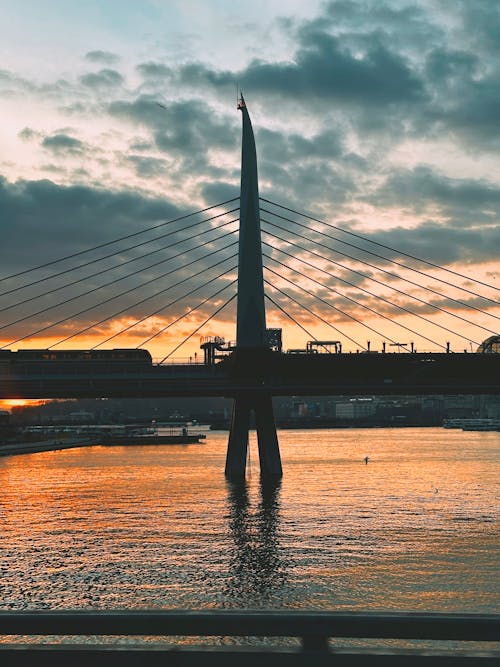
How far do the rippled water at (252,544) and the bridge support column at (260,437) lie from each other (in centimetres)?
243

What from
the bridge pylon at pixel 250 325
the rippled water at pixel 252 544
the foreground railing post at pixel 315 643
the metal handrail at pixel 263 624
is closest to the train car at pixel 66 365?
the bridge pylon at pixel 250 325

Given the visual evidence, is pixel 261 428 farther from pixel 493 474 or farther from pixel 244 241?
pixel 493 474

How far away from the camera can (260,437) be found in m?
83.8

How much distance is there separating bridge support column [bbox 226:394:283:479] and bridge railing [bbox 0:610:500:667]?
74993mm

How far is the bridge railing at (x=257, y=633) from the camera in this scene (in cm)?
670

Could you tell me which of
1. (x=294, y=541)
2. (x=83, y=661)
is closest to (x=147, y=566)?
(x=294, y=541)

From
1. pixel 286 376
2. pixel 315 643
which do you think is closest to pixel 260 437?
pixel 286 376

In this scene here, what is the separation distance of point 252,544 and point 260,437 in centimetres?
4170

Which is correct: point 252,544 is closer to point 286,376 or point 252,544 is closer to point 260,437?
point 286,376

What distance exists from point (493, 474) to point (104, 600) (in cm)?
7564

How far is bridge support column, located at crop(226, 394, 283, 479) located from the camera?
270 ft

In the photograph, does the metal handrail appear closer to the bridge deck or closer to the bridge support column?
the bridge deck

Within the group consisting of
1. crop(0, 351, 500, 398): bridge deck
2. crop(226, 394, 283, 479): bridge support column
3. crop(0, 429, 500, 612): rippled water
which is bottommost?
crop(0, 429, 500, 612): rippled water

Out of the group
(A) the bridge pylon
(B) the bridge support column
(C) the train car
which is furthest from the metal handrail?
(B) the bridge support column
